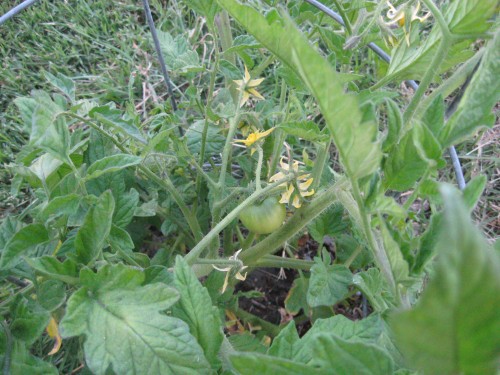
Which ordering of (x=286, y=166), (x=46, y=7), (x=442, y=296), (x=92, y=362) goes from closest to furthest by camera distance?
(x=442, y=296) < (x=92, y=362) < (x=286, y=166) < (x=46, y=7)

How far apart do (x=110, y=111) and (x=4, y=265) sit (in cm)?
25

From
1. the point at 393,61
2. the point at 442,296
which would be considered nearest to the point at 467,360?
the point at 442,296

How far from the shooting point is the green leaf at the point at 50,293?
0.63 metres

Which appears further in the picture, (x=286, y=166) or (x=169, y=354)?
(x=286, y=166)

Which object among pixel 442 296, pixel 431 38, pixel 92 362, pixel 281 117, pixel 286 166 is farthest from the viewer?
pixel 281 117

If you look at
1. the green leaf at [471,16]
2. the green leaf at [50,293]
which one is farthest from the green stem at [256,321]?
the green leaf at [471,16]

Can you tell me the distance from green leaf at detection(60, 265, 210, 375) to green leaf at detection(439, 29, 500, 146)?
32 cm

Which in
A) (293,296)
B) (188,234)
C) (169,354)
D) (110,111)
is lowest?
(293,296)

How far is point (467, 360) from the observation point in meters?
0.27

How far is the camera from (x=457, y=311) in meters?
0.24

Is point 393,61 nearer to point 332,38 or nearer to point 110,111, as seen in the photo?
point 332,38

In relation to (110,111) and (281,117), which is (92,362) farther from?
(281,117)

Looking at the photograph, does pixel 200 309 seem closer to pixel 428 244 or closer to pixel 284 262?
pixel 428 244

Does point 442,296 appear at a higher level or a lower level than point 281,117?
higher
